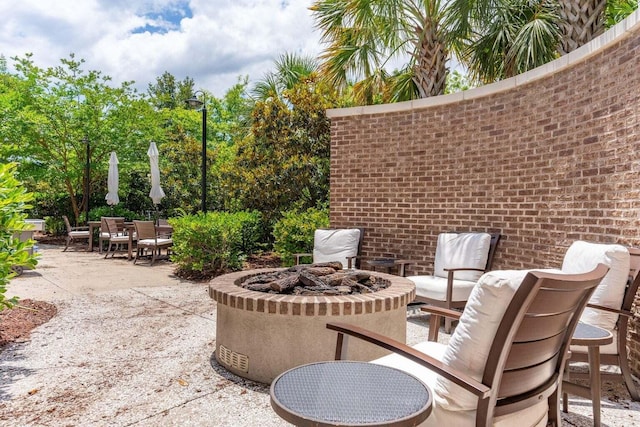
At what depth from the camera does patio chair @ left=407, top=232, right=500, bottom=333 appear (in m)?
4.53

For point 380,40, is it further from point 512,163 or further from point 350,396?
point 350,396

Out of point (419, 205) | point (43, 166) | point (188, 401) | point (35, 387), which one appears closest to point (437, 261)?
point (419, 205)

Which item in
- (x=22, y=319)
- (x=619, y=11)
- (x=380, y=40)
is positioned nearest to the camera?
(x=22, y=319)

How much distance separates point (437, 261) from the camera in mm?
5355

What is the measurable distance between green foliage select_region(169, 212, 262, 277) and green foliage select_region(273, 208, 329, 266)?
750mm

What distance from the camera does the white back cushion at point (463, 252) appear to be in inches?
196

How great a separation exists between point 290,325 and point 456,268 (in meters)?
2.51

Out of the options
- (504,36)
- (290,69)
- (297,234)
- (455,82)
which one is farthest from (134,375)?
(455,82)

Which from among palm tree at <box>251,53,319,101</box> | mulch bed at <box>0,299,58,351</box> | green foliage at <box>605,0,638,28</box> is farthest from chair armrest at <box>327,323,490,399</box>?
green foliage at <box>605,0,638,28</box>

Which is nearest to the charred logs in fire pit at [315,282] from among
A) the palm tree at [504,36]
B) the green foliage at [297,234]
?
the green foliage at [297,234]

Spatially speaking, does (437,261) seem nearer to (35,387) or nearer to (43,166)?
(35,387)

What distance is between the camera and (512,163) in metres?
5.14

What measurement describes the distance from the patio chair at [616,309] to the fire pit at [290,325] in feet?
4.29

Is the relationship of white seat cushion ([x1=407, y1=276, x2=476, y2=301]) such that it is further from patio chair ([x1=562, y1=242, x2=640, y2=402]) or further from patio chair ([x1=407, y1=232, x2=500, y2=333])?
patio chair ([x1=562, y1=242, x2=640, y2=402])
